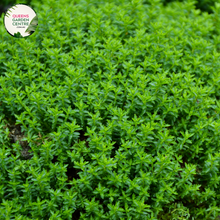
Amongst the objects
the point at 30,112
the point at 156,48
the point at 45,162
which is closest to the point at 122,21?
the point at 156,48

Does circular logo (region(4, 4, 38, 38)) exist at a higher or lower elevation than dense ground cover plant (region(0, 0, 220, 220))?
higher

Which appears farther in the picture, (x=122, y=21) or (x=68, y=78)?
(x=122, y=21)

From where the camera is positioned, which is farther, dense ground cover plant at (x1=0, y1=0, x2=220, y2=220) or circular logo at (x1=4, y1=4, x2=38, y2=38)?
circular logo at (x1=4, y1=4, x2=38, y2=38)

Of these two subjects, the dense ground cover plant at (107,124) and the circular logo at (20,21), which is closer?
the dense ground cover plant at (107,124)

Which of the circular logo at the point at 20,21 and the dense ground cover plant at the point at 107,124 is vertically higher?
the circular logo at the point at 20,21

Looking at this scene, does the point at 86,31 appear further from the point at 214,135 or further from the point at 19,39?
the point at 214,135
